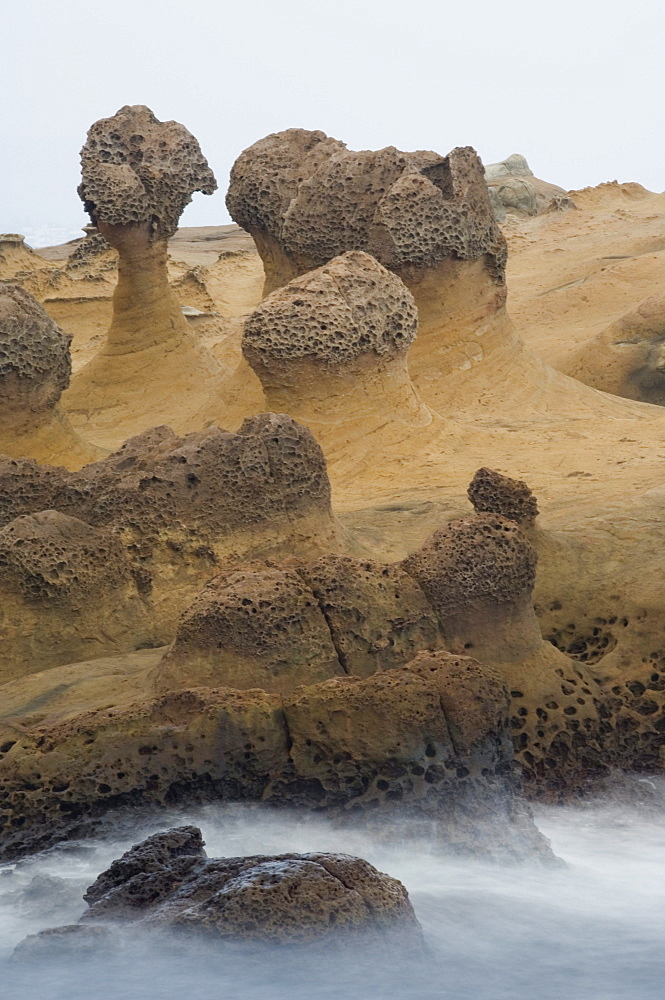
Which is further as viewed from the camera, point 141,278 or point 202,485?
point 141,278

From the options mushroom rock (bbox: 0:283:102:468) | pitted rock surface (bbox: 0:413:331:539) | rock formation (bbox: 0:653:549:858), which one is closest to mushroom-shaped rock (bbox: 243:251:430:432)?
mushroom rock (bbox: 0:283:102:468)

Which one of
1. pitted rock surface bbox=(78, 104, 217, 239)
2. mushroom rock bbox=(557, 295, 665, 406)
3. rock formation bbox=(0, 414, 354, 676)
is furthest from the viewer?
mushroom rock bbox=(557, 295, 665, 406)

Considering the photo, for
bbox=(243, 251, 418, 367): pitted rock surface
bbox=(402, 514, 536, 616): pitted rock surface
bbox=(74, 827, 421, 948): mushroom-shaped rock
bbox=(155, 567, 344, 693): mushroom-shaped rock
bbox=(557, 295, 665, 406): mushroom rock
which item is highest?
bbox=(243, 251, 418, 367): pitted rock surface

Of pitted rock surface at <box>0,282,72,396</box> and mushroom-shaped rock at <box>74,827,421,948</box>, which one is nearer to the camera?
mushroom-shaped rock at <box>74,827,421,948</box>

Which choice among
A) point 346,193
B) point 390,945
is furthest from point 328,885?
point 346,193

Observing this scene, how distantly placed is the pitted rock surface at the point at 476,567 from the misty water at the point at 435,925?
0.79 m

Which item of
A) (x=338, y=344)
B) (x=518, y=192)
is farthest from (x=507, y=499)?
(x=518, y=192)

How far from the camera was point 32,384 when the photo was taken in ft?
30.1

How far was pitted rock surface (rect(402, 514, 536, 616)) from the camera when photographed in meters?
5.60

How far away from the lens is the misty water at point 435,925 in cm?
419

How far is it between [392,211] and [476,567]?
4.82 meters

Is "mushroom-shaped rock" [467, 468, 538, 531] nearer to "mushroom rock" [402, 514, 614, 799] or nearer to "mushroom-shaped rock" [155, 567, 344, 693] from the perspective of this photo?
"mushroom rock" [402, 514, 614, 799]

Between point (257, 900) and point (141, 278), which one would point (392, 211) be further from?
point (257, 900)

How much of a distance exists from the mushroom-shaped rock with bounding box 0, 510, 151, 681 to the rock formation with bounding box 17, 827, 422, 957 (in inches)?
64.3
